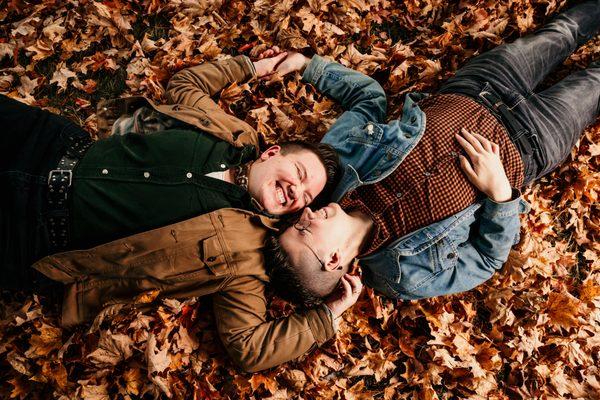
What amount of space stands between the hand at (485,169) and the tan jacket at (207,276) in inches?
71.4

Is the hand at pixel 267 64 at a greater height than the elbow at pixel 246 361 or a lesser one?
greater

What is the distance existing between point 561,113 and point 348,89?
6.95 ft

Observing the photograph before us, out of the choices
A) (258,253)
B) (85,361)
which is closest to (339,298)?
(258,253)

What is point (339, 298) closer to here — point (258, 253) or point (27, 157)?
point (258, 253)

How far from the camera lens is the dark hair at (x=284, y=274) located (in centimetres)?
328

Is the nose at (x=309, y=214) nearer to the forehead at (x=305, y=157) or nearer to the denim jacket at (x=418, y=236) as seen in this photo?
the forehead at (x=305, y=157)

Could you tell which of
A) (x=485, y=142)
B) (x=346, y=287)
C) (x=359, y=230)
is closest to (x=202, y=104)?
(x=359, y=230)

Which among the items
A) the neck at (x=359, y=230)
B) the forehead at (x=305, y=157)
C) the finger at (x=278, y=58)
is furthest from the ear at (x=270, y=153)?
the finger at (x=278, y=58)

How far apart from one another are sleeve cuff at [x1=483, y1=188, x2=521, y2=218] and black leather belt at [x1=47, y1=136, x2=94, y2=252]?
354cm

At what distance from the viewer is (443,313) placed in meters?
3.77

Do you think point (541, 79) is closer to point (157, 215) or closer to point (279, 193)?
point (279, 193)

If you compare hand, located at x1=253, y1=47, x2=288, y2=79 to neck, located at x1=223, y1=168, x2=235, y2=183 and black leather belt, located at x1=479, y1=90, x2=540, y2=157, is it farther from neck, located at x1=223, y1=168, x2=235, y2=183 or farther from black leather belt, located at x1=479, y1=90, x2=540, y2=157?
black leather belt, located at x1=479, y1=90, x2=540, y2=157

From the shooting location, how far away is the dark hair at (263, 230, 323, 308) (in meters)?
3.28

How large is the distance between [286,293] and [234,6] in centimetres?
326
